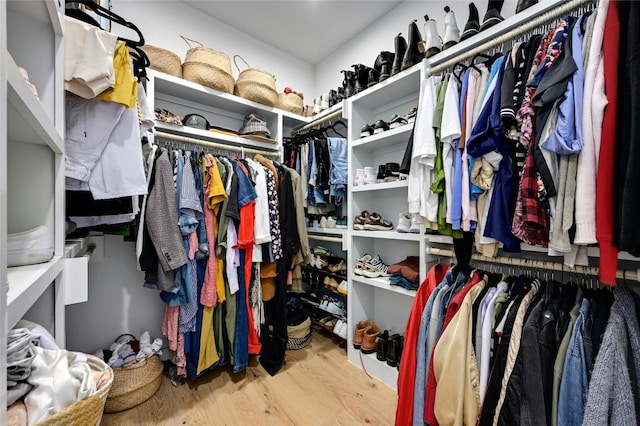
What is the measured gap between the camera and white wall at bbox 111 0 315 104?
1.86 metres

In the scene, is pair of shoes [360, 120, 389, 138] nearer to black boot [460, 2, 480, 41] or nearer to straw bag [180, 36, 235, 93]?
black boot [460, 2, 480, 41]

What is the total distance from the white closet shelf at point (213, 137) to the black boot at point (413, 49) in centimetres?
113

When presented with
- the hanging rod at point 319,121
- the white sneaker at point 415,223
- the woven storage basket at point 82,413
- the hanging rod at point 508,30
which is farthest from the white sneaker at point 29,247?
the hanging rod at point 319,121

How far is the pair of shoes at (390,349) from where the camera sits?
1673mm

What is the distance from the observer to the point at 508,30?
1.19 meters

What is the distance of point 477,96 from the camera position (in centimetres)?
116

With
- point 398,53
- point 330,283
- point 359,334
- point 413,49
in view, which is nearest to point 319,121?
point 398,53

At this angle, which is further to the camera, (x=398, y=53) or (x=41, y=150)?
(x=398, y=53)

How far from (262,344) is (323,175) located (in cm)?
133

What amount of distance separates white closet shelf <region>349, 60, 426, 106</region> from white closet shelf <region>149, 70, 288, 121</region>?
702 millimetres

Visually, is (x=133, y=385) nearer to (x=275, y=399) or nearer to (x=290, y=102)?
(x=275, y=399)

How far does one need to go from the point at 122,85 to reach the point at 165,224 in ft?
2.29

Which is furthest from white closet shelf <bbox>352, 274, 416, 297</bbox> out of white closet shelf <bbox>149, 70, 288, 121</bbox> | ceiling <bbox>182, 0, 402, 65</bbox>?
ceiling <bbox>182, 0, 402, 65</bbox>

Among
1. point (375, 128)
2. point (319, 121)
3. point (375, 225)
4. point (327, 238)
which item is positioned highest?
point (319, 121)
